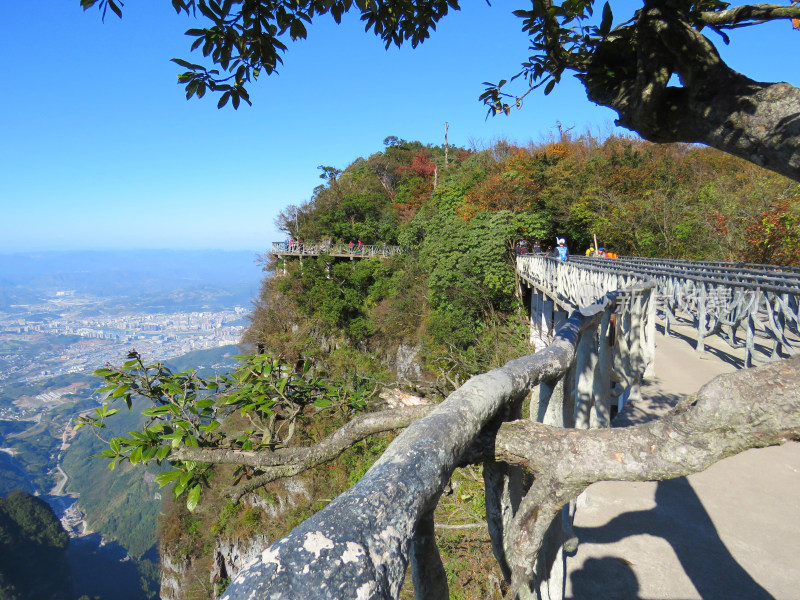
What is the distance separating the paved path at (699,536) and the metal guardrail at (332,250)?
25.0m

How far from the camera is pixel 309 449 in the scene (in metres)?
1.69

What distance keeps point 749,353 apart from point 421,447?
500cm

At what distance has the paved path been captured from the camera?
111 inches

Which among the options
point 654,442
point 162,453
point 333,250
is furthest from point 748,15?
point 333,250

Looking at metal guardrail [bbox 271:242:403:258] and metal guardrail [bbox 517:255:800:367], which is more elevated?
metal guardrail [bbox 271:242:403:258]

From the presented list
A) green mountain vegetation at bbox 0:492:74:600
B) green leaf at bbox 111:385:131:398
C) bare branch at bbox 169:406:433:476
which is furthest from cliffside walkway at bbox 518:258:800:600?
green mountain vegetation at bbox 0:492:74:600

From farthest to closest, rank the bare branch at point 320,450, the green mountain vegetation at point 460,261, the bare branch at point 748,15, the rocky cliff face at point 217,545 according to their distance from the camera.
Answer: the rocky cliff face at point 217,545 < the green mountain vegetation at point 460,261 < the bare branch at point 748,15 < the bare branch at point 320,450

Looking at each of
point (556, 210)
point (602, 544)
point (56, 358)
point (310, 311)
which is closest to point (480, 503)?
point (602, 544)

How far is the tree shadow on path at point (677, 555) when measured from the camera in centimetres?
279

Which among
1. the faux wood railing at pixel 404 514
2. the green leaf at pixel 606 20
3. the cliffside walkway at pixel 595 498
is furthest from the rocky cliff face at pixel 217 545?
the green leaf at pixel 606 20

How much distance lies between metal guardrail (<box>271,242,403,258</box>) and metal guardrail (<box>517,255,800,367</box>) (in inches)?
689

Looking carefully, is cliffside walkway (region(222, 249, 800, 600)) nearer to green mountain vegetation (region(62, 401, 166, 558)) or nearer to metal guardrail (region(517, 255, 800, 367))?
metal guardrail (region(517, 255, 800, 367))

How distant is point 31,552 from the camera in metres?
39.1

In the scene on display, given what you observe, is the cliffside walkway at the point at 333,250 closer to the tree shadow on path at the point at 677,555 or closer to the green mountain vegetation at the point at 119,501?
the tree shadow on path at the point at 677,555
